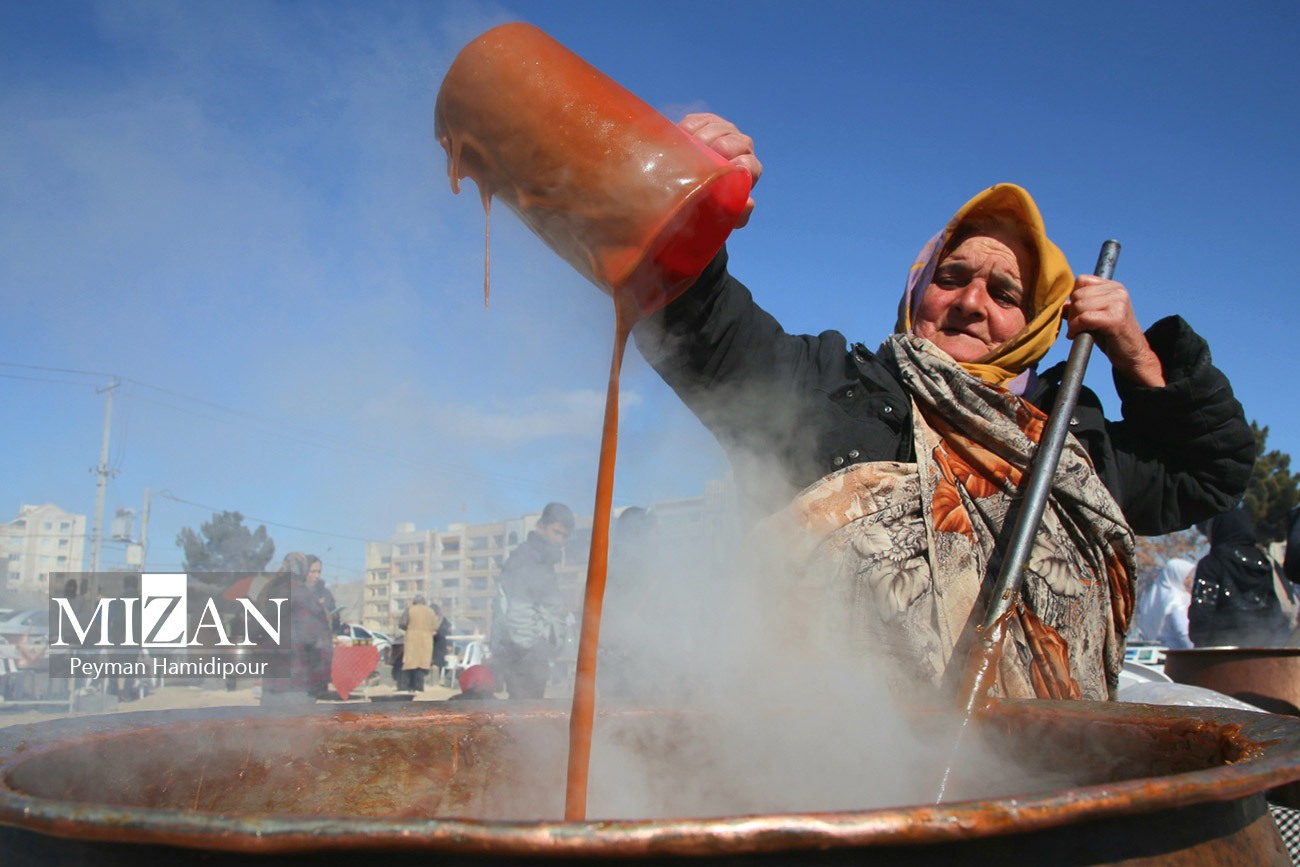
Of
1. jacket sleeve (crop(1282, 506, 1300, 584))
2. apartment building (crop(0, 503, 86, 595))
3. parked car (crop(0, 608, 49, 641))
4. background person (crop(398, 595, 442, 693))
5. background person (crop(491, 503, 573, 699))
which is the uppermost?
jacket sleeve (crop(1282, 506, 1300, 584))

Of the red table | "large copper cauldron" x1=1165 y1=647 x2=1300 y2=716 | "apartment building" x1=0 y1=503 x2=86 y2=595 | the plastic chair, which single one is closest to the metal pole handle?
"large copper cauldron" x1=1165 y1=647 x2=1300 y2=716

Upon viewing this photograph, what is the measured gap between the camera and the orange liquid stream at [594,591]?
1107 mm

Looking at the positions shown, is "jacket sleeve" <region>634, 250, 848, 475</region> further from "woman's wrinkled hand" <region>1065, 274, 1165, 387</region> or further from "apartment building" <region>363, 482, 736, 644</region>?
"woman's wrinkled hand" <region>1065, 274, 1165, 387</region>

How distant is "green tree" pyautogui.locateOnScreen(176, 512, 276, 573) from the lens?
12.2 ft

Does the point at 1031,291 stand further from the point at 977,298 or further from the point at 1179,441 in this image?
the point at 1179,441

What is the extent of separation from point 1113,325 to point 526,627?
171 inches

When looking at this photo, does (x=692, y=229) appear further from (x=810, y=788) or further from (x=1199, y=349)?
(x=1199, y=349)

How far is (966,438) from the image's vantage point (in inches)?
76.3

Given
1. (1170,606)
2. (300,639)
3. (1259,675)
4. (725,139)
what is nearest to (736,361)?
(725,139)

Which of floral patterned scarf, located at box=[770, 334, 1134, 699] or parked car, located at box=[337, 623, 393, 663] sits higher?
floral patterned scarf, located at box=[770, 334, 1134, 699]

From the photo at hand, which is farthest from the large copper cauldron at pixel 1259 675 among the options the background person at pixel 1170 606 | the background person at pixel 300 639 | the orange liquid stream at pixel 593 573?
the background person at pixel 1170 606

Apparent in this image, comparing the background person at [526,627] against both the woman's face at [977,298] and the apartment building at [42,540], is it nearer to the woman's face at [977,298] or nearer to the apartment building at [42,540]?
the apartment building at [42,540]

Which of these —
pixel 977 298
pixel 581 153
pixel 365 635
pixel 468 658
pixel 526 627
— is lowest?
pixel 365 635

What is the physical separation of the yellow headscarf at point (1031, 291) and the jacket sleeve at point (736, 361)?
372 mm
